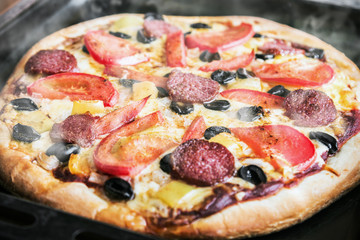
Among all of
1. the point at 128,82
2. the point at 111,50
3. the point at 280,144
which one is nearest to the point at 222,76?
the point at 128,82

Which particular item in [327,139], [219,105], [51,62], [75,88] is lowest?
[327,139]

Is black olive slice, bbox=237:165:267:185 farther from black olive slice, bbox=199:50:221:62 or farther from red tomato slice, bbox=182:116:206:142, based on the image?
black olive slice, bbox=199:50:221:62

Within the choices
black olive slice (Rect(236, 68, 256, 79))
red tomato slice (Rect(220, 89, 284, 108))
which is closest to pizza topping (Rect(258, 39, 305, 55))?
black olive slice (Rect(236, 68, 256, 79))

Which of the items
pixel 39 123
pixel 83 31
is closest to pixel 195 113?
pixel 39 123

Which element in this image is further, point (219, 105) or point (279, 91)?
point (279, 91)

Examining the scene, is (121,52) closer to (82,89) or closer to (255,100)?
(82,89)

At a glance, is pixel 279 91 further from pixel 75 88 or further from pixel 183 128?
pixel 75 88
